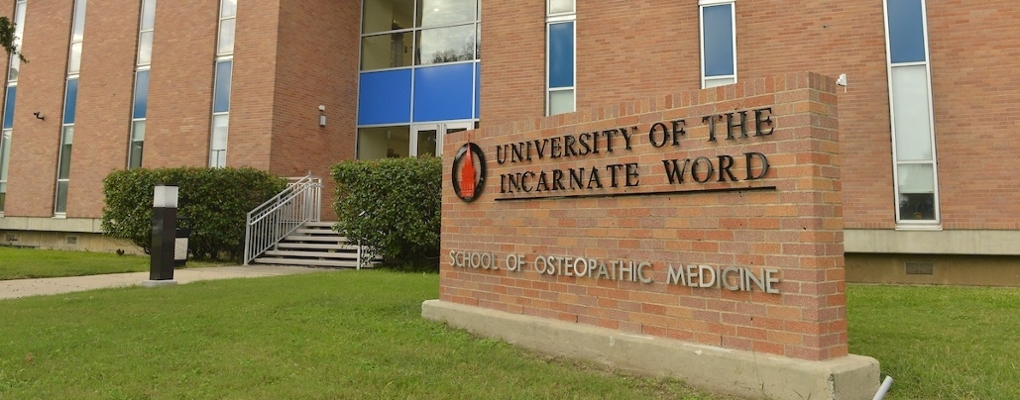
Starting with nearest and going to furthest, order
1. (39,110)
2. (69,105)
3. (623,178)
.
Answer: (623,178), (69,105), (39,110)

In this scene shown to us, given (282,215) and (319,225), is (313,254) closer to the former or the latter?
(319,225)

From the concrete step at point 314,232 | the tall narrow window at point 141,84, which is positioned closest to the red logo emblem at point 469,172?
the concrete step at point 314,232

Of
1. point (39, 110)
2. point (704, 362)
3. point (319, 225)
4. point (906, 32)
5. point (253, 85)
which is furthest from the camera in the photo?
point (39, 110)

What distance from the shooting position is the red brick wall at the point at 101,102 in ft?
57.3

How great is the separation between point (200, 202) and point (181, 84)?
479 cm

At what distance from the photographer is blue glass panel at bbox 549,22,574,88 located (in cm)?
1275

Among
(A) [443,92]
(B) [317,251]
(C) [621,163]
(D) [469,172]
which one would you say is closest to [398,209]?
(B) [317,251]

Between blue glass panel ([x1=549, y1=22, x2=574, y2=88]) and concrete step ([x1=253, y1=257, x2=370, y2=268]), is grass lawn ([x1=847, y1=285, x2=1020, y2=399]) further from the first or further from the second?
concrete step ([x1=253, y1=257, x2=370, y2=268])

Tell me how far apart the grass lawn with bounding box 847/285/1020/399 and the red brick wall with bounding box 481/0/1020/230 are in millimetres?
2015

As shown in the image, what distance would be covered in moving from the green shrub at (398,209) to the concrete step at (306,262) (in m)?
0.74

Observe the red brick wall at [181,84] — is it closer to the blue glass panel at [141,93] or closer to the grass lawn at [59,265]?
the blue glass panel at [141,93]

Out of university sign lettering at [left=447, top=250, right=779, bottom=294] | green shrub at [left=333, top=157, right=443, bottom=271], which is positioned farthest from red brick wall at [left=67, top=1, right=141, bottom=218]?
university sign lettering at [left=447, top=250, right=779, bottom=294]

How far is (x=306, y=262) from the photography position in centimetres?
1307

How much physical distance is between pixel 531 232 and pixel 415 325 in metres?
1.45
